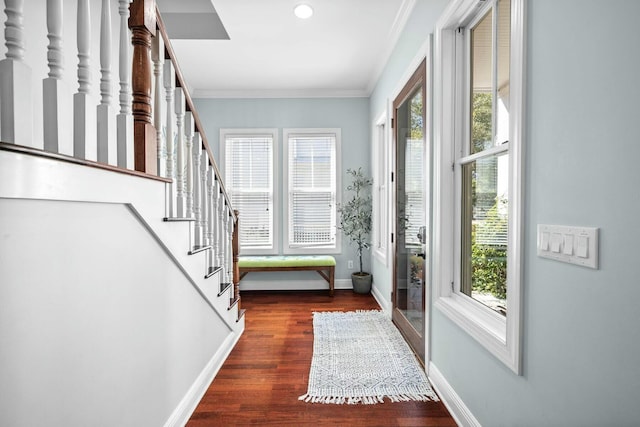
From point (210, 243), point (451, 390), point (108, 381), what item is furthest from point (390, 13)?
point (108, 381)

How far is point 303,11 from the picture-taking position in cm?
288

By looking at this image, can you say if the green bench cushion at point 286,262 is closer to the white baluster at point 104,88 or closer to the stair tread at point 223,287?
the stair tread at point 223,287

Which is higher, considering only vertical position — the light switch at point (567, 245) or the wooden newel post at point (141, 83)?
the wooden newel post at point (141, 83)

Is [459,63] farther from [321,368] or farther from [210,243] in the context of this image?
[321,368]

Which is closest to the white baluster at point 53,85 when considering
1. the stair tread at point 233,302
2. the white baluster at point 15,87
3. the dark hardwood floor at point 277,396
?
the white baluster at point 15,87

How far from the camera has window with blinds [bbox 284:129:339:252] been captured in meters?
Answer: 4.88

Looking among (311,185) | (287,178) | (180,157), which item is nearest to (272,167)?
(287,178)

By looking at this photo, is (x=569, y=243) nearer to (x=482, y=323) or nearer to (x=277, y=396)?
(x=482, y=323)

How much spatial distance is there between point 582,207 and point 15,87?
154 centimetres

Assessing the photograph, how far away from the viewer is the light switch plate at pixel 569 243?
969 mm

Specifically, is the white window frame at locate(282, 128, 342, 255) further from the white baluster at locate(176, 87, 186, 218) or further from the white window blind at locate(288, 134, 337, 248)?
the white baluster at locate(176, 87, 186, 218)

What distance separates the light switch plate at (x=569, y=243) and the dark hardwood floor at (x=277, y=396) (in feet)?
3.95

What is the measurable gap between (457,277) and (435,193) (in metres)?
0.53

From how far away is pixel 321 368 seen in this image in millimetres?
2457
